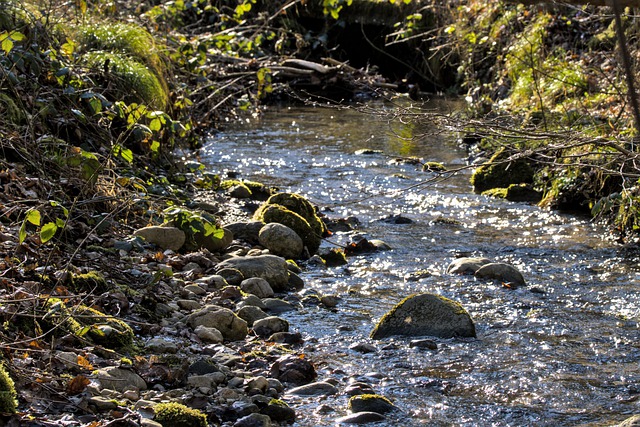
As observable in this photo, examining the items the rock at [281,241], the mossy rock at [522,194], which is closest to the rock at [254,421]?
the rock at [281,241]

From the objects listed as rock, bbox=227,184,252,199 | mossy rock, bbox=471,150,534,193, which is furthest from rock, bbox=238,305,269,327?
mossy rock, bbox=471,150,534,193

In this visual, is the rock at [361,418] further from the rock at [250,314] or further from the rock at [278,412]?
the rock at [250,314]

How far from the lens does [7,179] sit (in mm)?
5406

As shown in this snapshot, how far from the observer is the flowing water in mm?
3941

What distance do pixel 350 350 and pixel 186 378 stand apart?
1.09 metres

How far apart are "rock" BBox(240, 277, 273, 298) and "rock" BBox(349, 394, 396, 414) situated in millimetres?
1774

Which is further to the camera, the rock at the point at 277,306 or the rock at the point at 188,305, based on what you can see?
the rock at the point at 277,306

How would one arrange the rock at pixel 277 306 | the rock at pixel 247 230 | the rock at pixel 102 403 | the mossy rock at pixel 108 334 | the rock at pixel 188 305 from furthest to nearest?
the rock at pixel 247 230 → the rock at pixel 277 306 → the rock at pixel 188 305 → the mossy rock at pixel 108 334 → the rock at pixel 102 403

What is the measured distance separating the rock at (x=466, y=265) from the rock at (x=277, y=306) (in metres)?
1.46

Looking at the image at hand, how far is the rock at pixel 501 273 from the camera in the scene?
5.82m

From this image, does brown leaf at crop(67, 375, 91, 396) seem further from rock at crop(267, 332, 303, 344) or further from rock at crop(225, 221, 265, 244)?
rock at crop(225, 221, 265, 244)

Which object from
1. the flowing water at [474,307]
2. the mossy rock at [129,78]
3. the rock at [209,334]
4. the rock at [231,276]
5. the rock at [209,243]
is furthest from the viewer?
the mossy rock at [129,78]

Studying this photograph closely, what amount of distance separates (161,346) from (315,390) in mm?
902

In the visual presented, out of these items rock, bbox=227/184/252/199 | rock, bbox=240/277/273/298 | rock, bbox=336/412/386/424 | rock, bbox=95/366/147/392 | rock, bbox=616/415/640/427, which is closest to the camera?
rock, bbox=616/415/640/427
